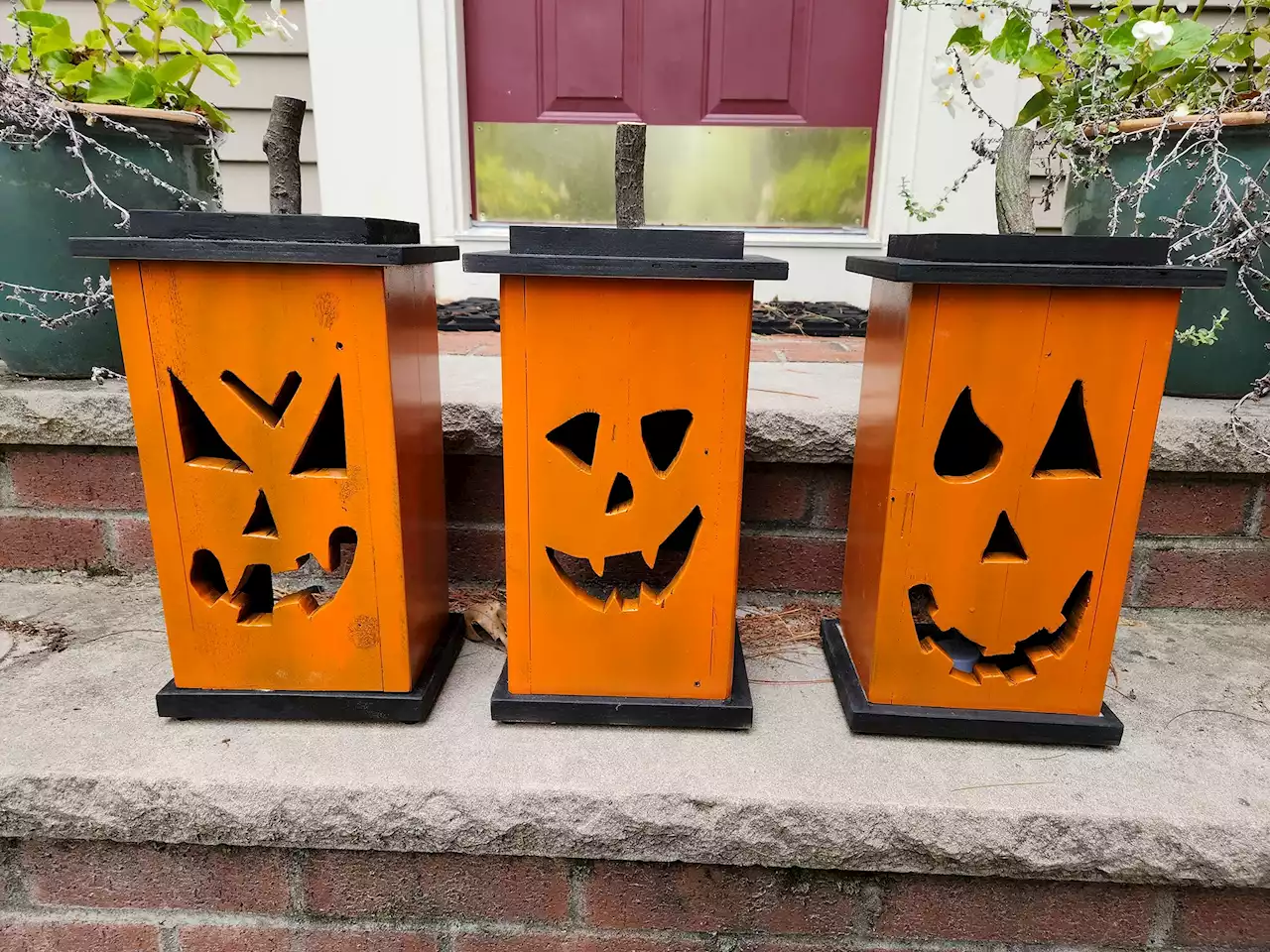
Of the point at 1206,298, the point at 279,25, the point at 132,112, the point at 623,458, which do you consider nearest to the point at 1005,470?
the point at 623,458

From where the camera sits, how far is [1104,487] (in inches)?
31.0

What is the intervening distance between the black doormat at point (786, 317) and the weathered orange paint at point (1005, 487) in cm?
85

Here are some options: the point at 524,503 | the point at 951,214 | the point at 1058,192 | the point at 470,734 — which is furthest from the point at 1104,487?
the point at 1058,192

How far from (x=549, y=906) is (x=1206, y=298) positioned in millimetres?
1221

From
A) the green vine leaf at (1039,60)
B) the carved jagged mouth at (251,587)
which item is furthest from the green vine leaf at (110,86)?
the green vine leaf at (1039,60)

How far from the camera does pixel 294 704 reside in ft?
2.83

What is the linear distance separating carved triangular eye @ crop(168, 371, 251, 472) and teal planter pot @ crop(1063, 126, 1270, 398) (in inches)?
50.1

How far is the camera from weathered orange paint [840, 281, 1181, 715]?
741 mm

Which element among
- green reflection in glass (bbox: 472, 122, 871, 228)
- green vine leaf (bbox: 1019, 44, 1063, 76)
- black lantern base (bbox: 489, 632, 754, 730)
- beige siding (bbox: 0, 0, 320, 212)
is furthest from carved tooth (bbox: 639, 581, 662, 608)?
beige siding (bbox: 0, 0, 320, 212)

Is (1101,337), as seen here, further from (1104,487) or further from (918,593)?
(918,593)

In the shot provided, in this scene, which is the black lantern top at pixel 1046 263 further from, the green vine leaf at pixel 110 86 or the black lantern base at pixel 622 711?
the green vine leaf at pixel 110 86

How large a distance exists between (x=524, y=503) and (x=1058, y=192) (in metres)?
1.64

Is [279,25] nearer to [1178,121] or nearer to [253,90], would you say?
[253,90]

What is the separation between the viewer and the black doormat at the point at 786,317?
1.72 metres
